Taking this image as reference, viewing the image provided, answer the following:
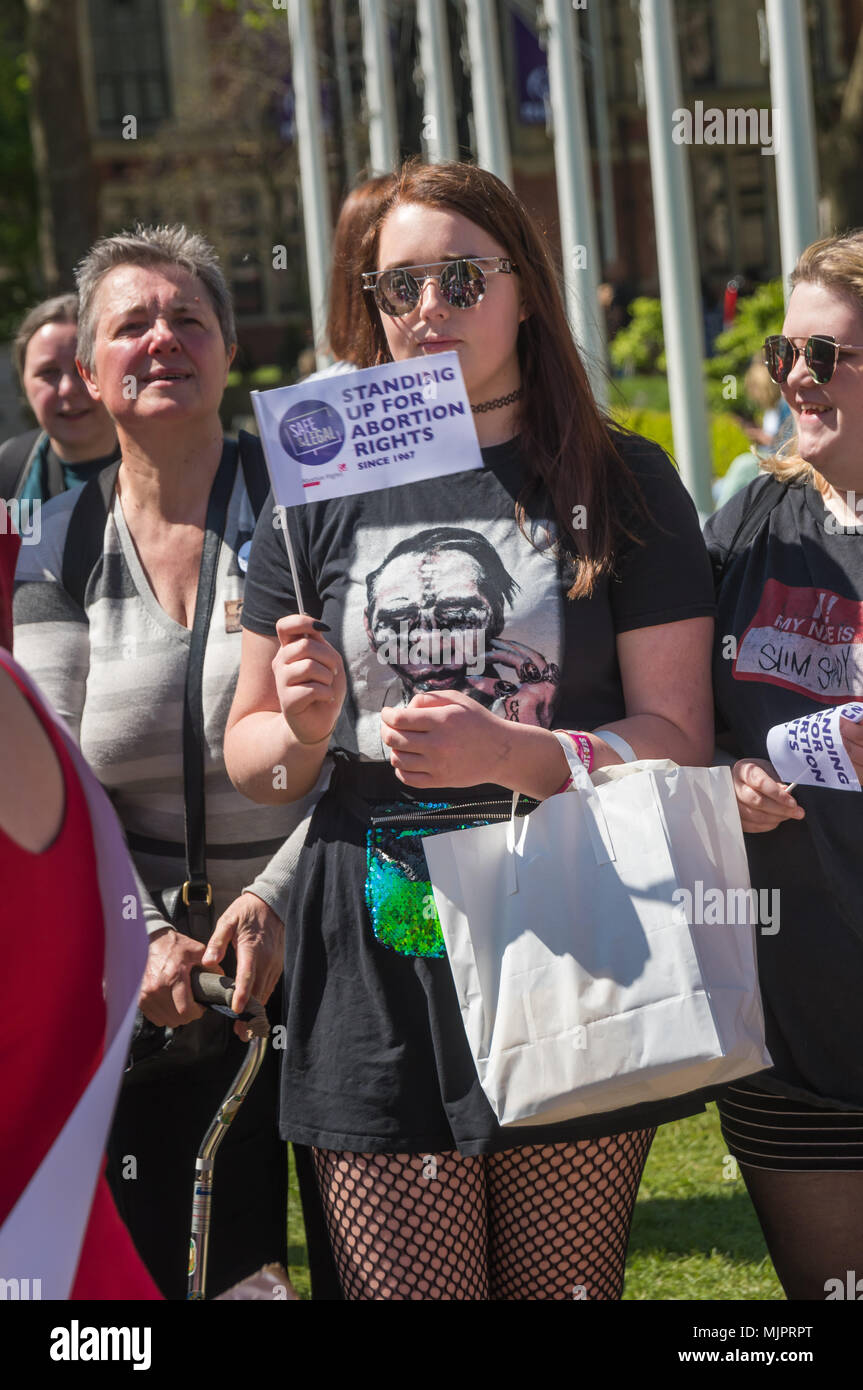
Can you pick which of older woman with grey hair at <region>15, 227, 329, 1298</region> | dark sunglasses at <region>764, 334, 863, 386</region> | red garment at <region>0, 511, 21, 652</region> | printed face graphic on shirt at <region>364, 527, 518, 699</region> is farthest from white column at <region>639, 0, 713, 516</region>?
red garment at <region>0, 511, 21, 652</region>

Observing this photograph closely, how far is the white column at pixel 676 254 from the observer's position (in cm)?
789

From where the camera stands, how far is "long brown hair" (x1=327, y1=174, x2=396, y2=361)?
2855mm

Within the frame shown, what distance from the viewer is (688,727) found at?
2.54 metres

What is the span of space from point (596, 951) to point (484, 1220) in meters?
0.50

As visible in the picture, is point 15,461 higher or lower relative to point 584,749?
higher

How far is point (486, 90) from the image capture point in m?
10.7

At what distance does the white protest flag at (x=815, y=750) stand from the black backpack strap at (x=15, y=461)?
3.17 meters

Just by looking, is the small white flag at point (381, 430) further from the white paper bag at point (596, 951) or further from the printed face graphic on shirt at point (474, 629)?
the white paper bag at point (596, 951)

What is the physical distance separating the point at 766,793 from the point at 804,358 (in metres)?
0.72

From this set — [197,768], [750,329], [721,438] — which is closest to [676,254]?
[721,438]

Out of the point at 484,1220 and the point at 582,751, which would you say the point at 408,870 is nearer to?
the point at 582,751

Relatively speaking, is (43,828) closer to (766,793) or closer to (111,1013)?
(111,1013)

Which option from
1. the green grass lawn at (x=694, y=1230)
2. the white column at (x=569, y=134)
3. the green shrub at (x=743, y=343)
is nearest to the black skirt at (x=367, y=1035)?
the green grass lawn at (x=694, y=1230)

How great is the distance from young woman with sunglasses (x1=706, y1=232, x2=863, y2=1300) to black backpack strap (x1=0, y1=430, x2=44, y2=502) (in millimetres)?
3013
